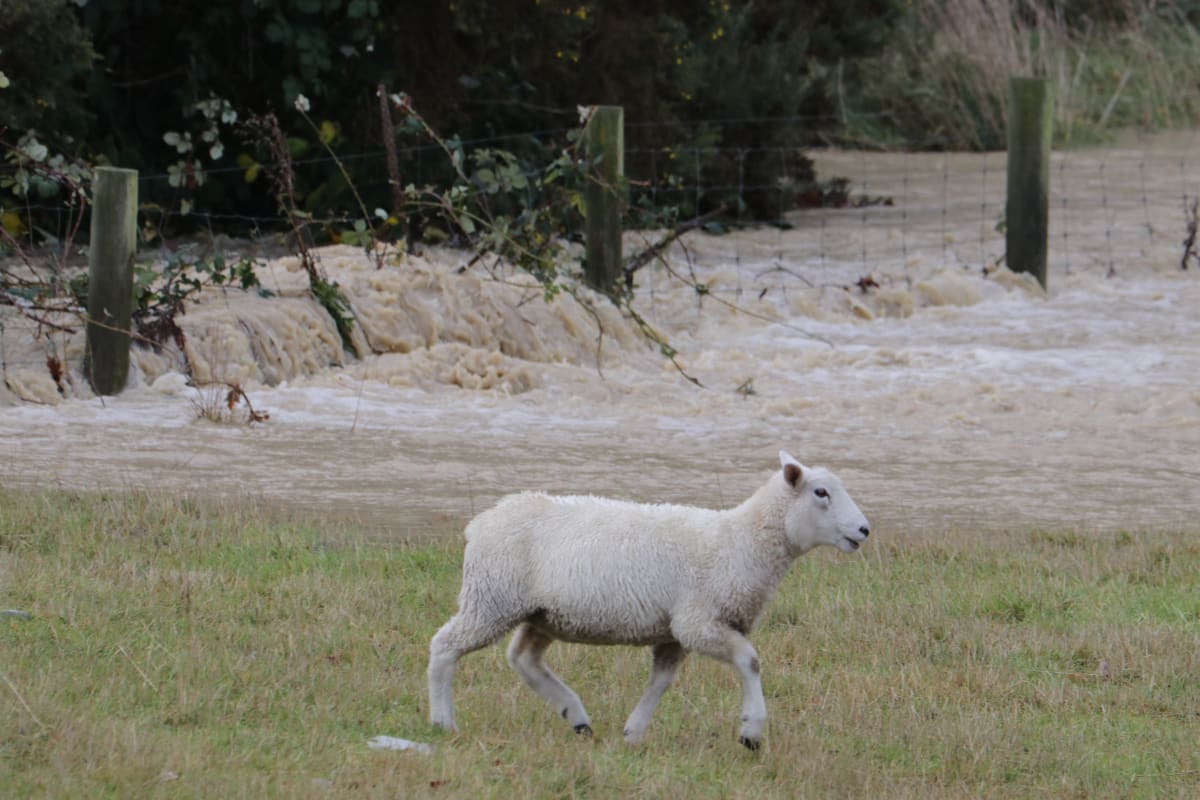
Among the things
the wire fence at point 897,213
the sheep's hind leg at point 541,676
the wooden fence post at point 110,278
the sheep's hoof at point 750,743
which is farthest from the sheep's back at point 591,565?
the wire fence at point 897,213

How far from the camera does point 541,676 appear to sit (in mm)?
6016

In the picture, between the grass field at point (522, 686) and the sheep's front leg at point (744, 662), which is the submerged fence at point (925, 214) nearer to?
the grass field at point (522, 686)

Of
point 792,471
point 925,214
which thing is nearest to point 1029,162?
point 925,214

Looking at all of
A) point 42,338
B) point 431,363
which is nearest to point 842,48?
point 431,363

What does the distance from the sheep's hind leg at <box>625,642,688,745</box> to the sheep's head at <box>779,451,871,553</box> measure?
55 centimetres

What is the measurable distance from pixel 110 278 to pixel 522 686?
7.17 metres

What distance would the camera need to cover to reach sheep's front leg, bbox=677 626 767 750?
572 cm

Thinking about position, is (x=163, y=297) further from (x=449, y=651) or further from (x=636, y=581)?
(x=636, y=581)

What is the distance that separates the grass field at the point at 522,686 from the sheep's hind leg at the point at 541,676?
96 millimetres

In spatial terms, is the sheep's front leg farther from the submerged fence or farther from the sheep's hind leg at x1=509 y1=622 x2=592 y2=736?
the submerged fence

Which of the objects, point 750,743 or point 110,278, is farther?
point 110,278

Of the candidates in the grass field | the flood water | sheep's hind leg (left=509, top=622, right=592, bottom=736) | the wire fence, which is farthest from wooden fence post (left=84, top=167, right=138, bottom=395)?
sheep's hind leg (left=509, top=622, right=592, bottom=736)

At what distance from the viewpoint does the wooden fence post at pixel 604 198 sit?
16.1 meters

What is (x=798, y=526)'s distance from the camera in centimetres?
592
